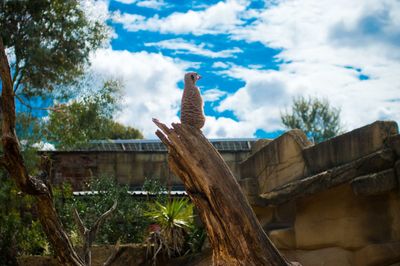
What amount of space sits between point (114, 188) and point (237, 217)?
33.8 feet

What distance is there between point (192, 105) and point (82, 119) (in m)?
9.62

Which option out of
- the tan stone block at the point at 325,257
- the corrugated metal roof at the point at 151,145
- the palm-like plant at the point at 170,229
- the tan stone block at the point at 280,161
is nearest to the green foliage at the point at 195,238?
the palm-like plant at the point at 170,229

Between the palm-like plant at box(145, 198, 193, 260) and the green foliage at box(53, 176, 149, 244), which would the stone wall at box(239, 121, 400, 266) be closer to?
the palm-like plant at box(145, 198, 193, 260)

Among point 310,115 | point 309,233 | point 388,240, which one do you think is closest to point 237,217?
point 388,240

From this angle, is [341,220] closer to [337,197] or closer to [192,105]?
[337,197]

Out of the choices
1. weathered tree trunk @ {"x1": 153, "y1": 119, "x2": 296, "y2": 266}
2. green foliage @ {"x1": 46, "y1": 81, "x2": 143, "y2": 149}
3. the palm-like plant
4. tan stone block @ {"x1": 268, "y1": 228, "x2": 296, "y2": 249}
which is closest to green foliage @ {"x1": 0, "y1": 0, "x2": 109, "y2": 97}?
green foliage @ {"x1": 46, "y1": 81, "x2": 143, "y2": 149}

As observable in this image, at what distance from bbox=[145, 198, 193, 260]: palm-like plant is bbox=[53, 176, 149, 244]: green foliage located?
1.57 m

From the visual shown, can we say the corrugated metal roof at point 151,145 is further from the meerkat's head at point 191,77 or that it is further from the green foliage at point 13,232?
the meerkat's head at point 191,77

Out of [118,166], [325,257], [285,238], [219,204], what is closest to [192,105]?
[219,204]

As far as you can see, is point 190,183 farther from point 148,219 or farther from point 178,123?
point 148,219

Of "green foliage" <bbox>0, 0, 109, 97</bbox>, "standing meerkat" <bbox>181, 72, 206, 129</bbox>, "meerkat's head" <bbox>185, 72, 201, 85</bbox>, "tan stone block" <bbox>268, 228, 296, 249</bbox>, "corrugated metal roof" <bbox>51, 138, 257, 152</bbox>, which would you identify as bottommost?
"tan stone block" <bbox>268, 228, 296, 249</bbox>

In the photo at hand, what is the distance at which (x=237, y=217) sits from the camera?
5.21 meters

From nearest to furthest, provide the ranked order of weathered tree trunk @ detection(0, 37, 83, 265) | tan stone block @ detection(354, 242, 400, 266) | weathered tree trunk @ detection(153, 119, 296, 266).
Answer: weathered tree trunk @ detection(153, 119, 296, 266) < weathered tree trunk @ detection(0, 37, 83, 265) < tan stone block @ detection(354, 242, 400, 266)

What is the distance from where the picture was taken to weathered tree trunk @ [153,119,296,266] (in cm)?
519
